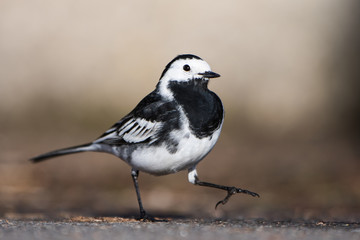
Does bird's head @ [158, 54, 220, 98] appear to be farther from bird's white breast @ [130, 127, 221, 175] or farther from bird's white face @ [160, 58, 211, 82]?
bird's white breast @ [130, 127, 221, 175]

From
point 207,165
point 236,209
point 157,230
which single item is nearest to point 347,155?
point 207,165

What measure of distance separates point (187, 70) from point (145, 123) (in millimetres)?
659

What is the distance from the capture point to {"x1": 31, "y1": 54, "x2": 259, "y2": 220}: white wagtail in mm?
5946

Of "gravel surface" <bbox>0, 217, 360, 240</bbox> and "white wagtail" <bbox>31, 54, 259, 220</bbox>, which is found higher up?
"white wagtail" <bbox>31, 54, 259, 220</bbox>

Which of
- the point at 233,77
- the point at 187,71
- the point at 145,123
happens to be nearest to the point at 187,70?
the point at 187,71

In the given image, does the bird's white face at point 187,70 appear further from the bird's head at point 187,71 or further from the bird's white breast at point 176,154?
the bird's white breast at point 176,154

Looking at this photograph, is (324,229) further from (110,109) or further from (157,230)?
(110,109)

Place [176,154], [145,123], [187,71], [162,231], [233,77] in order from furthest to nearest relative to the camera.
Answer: [233,77], [187,71], [145,123], [176,154], [162,231]

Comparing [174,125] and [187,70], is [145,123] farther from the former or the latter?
[187,70]

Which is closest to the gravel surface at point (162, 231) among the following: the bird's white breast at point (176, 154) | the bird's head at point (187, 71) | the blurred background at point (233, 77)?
the bird's white breast at point (176, 154)

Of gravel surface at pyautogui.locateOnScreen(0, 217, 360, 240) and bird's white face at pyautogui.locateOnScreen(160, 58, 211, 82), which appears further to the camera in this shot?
bird's white face at pyautogui.locateOnScreen(160, 58, 211, 82)

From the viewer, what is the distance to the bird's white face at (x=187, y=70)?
6402mm

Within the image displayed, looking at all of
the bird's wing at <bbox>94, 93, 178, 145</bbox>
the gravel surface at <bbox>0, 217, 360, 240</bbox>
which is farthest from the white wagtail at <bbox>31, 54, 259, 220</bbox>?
the gravel surface at <bbox>0, 217, 360, 240</bbox>

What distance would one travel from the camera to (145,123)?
6320 millimetres
